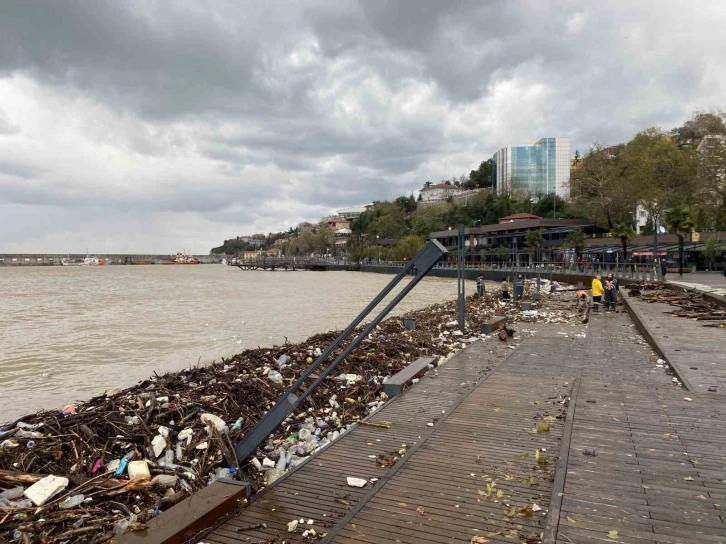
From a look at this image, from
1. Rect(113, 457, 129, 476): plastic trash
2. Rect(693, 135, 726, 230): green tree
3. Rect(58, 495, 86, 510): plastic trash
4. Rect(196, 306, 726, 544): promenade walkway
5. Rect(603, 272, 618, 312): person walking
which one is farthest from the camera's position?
Rect(693, 135, 726, 230): green tree

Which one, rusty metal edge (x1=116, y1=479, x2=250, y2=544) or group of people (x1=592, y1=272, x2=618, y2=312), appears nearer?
rusty metal edge (x1=116, y1=479, x2=250, y2=544)

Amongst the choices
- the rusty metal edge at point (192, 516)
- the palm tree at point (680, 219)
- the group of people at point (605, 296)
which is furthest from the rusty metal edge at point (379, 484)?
the palm tree at point (680, 219)

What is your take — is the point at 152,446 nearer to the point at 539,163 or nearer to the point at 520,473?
the point at 520,473

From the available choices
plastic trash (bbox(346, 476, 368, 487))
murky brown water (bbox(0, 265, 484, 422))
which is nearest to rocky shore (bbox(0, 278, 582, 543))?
plastic trash (bbox(346, 476, 368, 487))

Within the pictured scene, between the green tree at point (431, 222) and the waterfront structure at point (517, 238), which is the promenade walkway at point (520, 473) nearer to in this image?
the waterfront structure at point (517, 238)

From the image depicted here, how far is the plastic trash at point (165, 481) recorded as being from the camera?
489cm

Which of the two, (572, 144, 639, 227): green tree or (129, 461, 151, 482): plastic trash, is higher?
(572, 144, 639, 227): green tree

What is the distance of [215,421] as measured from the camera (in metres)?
6.27

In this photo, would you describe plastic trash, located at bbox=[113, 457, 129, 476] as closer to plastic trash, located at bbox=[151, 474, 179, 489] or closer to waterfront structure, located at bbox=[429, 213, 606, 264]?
plastic trash, located at bbox=[151, 474, 179, 489]

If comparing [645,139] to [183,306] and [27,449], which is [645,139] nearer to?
[183,306]

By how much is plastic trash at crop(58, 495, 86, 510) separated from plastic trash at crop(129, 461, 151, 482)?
477 mm

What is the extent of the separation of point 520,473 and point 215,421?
12.2 feet

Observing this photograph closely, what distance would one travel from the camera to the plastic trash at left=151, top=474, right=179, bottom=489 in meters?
4.89

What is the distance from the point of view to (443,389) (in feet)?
25.6
